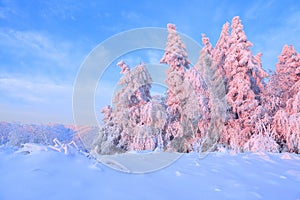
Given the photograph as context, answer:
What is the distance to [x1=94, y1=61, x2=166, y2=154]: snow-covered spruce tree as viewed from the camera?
33.0ft

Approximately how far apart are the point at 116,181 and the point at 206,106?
28.9ft

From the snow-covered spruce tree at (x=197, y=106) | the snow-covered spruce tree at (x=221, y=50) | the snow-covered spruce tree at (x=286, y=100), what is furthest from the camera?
the snow-covered spruce tree at (x=221, y=50)

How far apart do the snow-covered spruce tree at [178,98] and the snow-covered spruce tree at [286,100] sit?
374 cm

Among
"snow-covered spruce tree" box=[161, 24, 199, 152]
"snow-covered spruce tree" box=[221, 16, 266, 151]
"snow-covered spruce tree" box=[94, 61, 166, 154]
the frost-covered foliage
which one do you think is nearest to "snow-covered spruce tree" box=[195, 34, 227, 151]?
"snow-covered spruce tree" box=[221, 16, 266, 151]

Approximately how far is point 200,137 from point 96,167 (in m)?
8.77

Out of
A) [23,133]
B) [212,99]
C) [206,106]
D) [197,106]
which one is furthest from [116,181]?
[23,133]

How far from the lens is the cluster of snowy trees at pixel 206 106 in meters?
10.1

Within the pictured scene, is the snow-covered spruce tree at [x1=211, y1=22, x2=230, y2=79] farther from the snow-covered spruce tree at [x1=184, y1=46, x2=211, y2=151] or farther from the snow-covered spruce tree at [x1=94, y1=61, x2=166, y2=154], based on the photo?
the snow-covered spruce tree at [x1=94, y1=61, x2=166, y2=154]

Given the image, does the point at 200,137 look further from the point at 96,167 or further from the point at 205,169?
the point at 96,167

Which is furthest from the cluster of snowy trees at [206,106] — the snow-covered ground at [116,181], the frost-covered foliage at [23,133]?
the snow-covered ground at [116,181]

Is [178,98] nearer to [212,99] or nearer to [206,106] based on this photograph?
[206,106]

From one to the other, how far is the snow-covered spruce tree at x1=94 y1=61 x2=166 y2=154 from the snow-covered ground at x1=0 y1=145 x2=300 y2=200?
22.4 feet

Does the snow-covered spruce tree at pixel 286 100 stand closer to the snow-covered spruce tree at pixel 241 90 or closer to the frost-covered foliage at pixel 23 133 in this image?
the snow-covered spruce tree at pixel 241 90

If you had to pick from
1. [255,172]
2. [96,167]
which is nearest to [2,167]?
[96,167]
